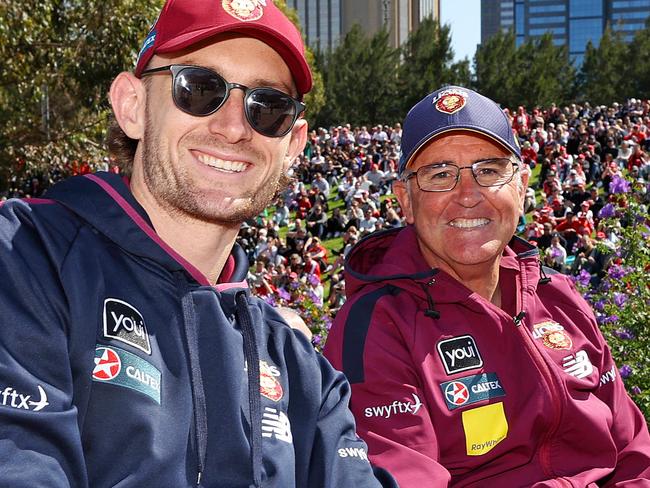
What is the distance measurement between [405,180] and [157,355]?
1.32m

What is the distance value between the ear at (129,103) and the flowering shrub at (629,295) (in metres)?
3.03

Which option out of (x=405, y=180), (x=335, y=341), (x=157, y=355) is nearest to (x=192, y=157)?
(x=157, y=355)

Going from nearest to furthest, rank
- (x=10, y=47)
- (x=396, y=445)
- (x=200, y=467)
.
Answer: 1. (x=200, y=467)
2. (x=396, y=445)
3. (x=10, y=47)

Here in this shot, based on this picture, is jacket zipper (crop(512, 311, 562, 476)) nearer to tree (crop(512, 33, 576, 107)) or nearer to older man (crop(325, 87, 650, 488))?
older man (crop(325, 87, 650, 488))

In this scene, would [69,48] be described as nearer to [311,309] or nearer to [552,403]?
[311,309]

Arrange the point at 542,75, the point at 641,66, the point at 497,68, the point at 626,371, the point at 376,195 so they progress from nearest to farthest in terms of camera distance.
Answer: the point at 626,371 → the point at 376,195 → the point at 542,75 → the point at 641,66 → the point at 497,68

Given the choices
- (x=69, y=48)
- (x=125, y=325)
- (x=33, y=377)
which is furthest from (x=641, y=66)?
(x=33, y=377)

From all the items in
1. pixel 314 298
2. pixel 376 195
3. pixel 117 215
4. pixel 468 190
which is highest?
pixel 117 215

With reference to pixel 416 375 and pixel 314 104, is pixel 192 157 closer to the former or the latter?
pixel 416 375

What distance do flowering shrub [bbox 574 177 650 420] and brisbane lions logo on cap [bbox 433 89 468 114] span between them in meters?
2.11

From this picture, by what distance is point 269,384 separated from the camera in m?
1.85

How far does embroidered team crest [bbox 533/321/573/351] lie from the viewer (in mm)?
2625

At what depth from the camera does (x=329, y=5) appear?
302ft

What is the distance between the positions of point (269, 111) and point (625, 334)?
3.26 metres
